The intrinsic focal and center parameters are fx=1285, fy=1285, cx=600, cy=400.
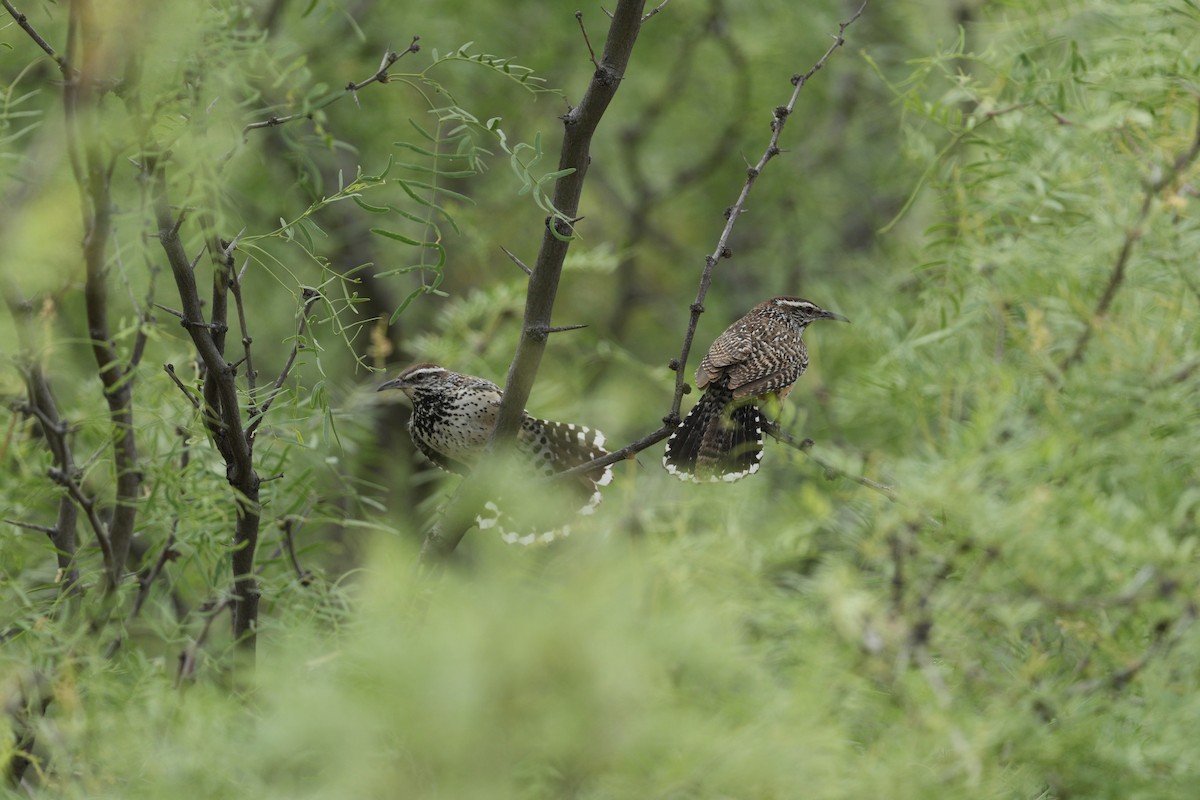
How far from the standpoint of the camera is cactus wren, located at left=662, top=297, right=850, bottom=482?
3.66 meters

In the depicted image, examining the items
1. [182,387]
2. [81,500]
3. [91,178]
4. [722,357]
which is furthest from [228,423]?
[722,357]

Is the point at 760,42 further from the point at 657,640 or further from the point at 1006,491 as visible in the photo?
the point at 657,640

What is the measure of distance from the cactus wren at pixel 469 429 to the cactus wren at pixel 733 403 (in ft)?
0.90

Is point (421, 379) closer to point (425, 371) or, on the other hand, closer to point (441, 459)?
point (425, 371)

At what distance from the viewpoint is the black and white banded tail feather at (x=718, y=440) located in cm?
363

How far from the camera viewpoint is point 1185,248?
2.55 meters

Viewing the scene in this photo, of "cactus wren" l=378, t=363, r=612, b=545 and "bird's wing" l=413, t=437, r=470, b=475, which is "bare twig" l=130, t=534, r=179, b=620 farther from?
"bird's wing" l=413, t=437, r=470, b=475

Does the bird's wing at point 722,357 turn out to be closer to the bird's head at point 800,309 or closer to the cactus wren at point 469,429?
the cactus wren at point 469,429

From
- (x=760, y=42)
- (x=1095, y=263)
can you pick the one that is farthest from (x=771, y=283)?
(x=1095, y=263)

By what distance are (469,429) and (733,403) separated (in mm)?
905

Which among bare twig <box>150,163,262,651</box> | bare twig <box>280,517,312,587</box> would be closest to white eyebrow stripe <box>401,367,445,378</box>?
bare twig <box>280,517,312,587</box>

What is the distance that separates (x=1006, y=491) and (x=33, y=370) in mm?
1678

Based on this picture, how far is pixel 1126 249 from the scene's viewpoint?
260 cm

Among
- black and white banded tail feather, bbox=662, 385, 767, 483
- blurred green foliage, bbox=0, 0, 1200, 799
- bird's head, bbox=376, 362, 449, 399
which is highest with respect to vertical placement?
bird's head, bbox=376, 362, 449, 399
